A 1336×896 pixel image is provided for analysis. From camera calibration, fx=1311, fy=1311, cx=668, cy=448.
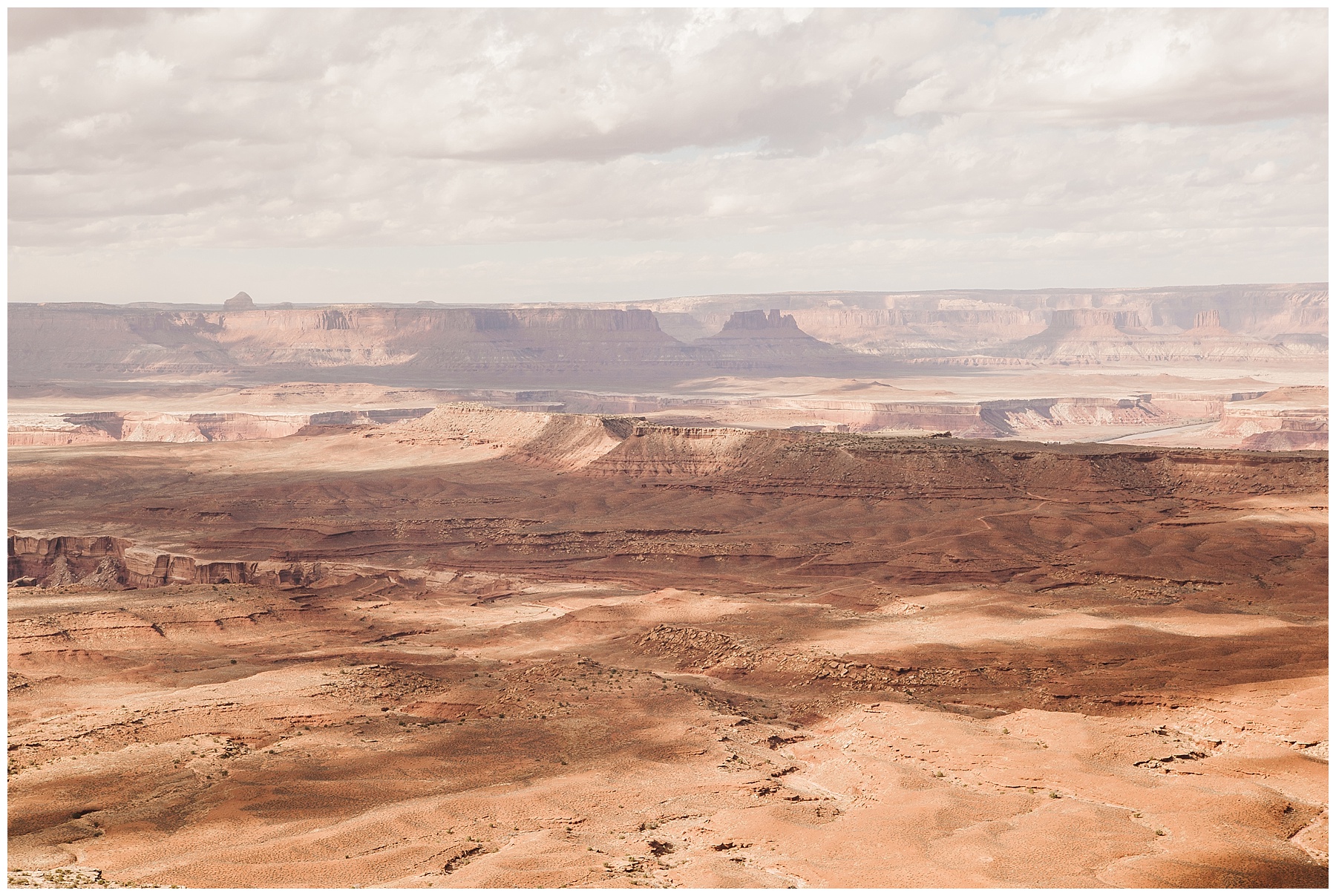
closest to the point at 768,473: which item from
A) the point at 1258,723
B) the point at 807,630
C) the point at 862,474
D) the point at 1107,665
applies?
the point at 862,474

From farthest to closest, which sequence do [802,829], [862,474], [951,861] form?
[862,474]
[802,829]
[951,861]

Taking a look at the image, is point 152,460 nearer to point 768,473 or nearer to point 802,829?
point 768,473

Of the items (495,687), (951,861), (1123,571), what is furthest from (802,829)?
(1123,571)

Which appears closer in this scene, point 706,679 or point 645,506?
point 706,679

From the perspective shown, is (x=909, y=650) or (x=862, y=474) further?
(x=862, y=474)

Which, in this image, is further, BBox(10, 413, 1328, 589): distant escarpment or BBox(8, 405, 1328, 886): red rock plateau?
BBox(10, 413, 1328, 589): distant escarpment

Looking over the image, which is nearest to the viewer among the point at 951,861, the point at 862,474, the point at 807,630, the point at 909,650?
the point at 951,861

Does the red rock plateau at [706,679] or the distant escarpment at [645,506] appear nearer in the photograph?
the red rock plateau at [706,679]
